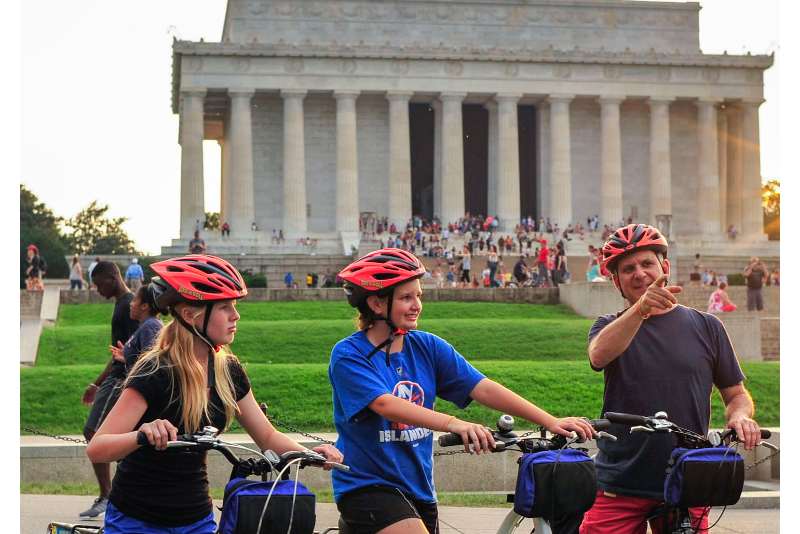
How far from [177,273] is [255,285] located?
46386 mm

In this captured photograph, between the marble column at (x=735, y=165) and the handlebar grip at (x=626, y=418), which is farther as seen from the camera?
the marble column at (x=735, y=165)

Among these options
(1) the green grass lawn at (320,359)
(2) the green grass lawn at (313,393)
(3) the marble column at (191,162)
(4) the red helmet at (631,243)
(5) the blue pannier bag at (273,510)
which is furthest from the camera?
(3) the marble column at (191,162)

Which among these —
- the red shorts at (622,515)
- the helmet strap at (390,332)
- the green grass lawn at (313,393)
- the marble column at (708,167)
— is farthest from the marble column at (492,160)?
the helmet strap at (390,332)

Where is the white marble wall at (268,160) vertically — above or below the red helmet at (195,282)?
above

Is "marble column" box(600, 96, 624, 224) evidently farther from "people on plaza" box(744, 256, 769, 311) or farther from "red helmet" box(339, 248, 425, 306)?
"red helmet" box(339, 248, 425, 306)

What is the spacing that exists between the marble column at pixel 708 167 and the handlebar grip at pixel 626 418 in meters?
77.7

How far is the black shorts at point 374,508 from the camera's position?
627 cm

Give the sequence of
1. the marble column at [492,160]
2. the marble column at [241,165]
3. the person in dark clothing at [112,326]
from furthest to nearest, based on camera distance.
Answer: the marble column at [492,160] < the marble column at [241,165] < the person in dark clothing at [112,326]

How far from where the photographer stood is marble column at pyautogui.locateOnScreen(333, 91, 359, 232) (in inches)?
3088

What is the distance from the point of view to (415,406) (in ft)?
20.9

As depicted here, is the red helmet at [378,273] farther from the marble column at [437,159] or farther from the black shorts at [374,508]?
the marble column at [437,159]

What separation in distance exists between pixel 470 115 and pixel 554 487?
8146 centimetres

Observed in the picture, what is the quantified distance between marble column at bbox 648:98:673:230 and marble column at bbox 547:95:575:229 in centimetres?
517
